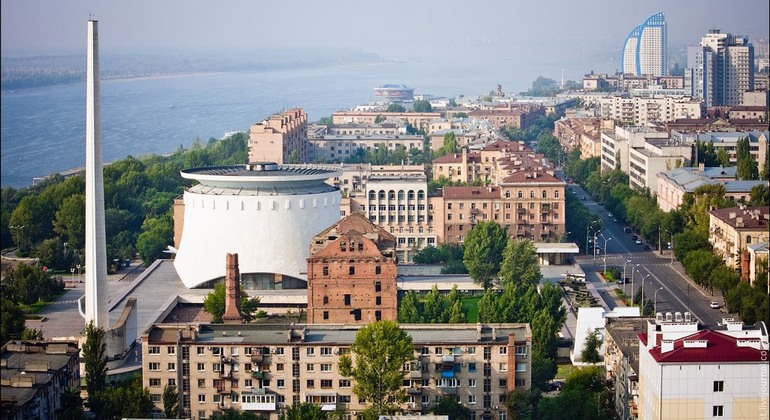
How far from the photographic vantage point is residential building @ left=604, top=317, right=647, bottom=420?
2116 cm

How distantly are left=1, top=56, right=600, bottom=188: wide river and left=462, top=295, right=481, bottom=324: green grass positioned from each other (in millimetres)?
8759

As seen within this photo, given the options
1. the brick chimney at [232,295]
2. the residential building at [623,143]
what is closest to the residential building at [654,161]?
the residential building at [623,143]

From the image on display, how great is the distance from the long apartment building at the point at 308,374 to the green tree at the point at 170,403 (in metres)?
0.26

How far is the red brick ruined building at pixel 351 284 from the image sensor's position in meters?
27.9

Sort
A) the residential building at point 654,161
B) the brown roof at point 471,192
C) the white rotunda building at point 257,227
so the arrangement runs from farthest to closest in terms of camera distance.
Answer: the residential building at point 654,161, the brown roof at point 471,192, the white rotunda building at point 257,227

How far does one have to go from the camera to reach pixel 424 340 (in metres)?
22.3

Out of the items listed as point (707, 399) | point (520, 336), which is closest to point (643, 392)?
point (707, 399)

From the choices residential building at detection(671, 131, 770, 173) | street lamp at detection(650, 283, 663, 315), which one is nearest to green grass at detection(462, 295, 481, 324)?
street lamp at detection(650, 283, 663, 315)

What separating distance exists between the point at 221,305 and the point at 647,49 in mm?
57692

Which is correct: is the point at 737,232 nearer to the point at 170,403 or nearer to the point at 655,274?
the point at 655,274

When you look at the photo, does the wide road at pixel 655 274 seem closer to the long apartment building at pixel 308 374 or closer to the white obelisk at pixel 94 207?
the long apartment building at pixel 308 374

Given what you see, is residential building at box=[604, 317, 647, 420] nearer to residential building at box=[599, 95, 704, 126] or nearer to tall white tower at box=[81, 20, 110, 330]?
tall white tower at box=[81, 20, 110, 330]

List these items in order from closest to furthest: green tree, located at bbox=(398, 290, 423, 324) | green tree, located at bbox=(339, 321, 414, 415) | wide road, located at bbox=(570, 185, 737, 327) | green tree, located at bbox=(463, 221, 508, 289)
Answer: green tree, located at bbox=(339, 321, 414, 415)
green tree, located at bbox=(398, 290, 423, 324)
wide road, located at bbox=(570, 185, 737, 327)
green tree, located at bbox=(463, 221, 508, 289)

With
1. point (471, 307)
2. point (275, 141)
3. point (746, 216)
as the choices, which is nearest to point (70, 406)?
point (471, 307)
